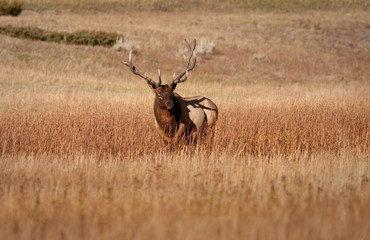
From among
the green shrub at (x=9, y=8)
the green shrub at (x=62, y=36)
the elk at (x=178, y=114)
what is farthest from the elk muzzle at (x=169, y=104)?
the green shrub at (x=9, y=8)

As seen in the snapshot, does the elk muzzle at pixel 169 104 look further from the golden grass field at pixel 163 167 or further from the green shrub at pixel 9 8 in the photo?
the green shrub at pixel 9 8

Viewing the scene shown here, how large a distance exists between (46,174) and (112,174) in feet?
2.93

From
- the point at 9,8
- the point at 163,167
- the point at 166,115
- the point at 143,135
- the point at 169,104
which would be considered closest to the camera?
the point at 163,167

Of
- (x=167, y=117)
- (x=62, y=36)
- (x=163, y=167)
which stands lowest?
(x=163, y=167)

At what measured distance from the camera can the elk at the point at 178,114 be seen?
28.4ft

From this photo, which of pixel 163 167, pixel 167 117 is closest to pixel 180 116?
pixel 167 117

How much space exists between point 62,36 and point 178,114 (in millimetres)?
23580

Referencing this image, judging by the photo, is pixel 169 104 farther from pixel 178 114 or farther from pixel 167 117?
pixel 178 114

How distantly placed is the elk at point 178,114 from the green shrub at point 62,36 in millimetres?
21347

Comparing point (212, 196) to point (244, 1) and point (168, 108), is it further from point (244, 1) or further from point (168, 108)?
point (244, 1)

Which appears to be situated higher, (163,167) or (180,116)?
(180,116)

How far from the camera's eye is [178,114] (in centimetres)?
901

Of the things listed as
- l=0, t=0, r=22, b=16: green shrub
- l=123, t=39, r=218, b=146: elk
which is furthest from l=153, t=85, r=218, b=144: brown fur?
l=0, t=0, r=22, b=16: green shrub

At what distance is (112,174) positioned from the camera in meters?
6.82
